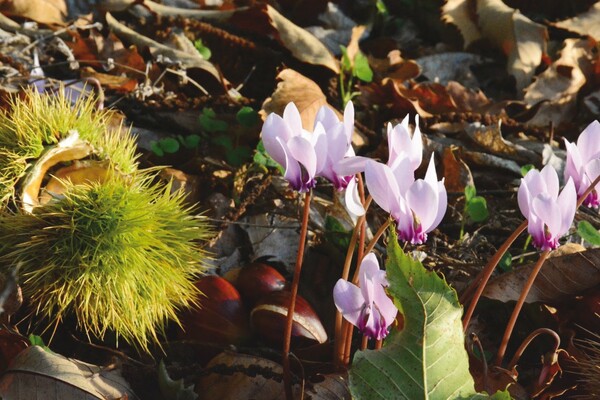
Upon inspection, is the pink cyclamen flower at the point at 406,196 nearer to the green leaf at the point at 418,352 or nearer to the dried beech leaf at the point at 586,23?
the green leaf at the point at 418,352

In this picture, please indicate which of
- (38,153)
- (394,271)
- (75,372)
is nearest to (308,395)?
(394,271)

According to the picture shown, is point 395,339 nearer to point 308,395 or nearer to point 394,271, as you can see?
point 394,271

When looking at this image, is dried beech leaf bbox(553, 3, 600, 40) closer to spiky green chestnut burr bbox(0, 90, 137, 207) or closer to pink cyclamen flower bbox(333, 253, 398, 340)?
spiky green chestnut burr bbox(0, 90, 137, 207)

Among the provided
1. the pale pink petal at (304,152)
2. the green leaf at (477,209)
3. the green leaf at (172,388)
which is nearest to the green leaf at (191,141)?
the green leaf at (477,209)

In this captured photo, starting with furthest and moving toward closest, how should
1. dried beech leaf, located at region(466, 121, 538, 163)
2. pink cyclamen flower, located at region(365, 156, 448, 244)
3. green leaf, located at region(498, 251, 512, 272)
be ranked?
dried beech leaf, located at region(466, 121, 538, 163) → green leaf, located at region(498, 251, 512, 272) → pink cyclamen flower, located at region(365, 156, 448, 244)

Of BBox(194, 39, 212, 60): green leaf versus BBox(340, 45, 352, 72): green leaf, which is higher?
BBox(340, 45, 352, 72): green leaf

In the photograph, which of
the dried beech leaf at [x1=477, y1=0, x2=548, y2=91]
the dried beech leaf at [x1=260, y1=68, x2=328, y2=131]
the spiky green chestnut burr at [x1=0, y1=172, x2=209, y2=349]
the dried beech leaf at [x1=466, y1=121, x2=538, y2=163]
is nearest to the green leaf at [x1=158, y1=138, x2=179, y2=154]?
the dried beech leaf at [x1=260, y1=68, x2=328, y2=131]

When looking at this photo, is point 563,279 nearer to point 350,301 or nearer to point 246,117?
point 350,301
